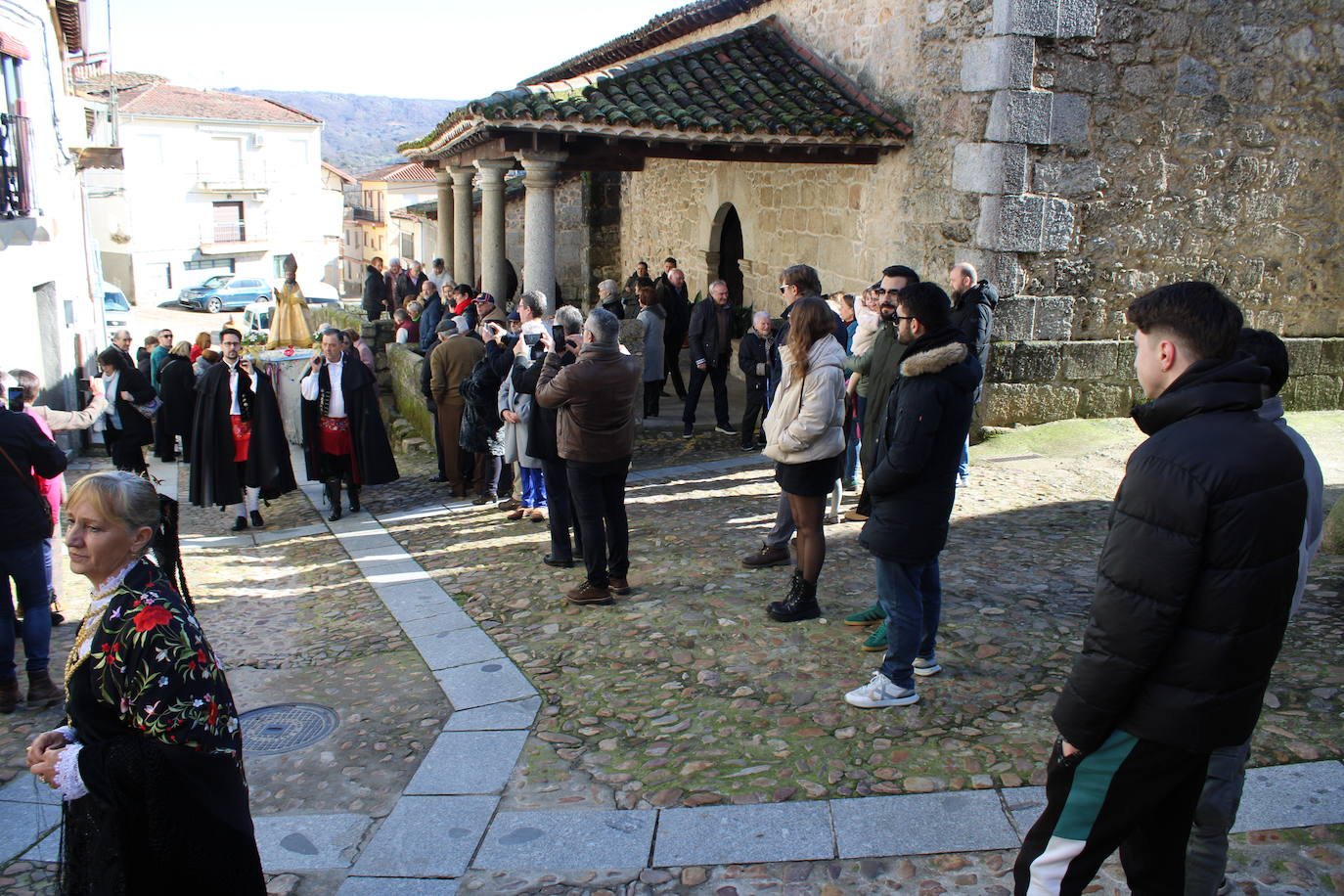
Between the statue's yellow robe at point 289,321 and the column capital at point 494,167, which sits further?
the statue's yellow robe at point 289,321

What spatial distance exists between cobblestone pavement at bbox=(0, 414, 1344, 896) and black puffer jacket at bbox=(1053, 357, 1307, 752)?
3.56 ft

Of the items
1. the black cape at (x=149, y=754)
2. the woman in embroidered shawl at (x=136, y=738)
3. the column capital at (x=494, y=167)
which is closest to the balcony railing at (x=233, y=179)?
the column capital at (x=494, y=167)

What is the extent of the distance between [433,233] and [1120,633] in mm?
26312

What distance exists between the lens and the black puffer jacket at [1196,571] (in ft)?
6.92

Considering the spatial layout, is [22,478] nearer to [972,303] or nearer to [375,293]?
[972,303]

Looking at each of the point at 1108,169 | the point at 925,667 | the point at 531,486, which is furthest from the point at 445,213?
the point at 925,667

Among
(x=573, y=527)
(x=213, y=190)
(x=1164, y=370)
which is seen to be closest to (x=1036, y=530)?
(x=573, y=527)

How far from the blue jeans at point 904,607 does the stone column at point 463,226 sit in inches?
422

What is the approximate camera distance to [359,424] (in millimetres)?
8625

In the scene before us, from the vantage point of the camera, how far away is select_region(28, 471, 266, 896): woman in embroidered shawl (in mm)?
2322

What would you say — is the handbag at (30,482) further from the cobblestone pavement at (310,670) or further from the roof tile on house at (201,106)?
the roof tile on house at (201,106)

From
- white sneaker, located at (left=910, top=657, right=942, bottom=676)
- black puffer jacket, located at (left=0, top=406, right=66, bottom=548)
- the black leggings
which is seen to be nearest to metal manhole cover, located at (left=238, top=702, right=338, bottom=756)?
black puffer jacket, located at (left=0, top=406, right=66, bottom=548)

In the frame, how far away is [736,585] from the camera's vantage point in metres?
5.77

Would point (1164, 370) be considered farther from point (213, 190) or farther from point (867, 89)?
point (213, 190)
